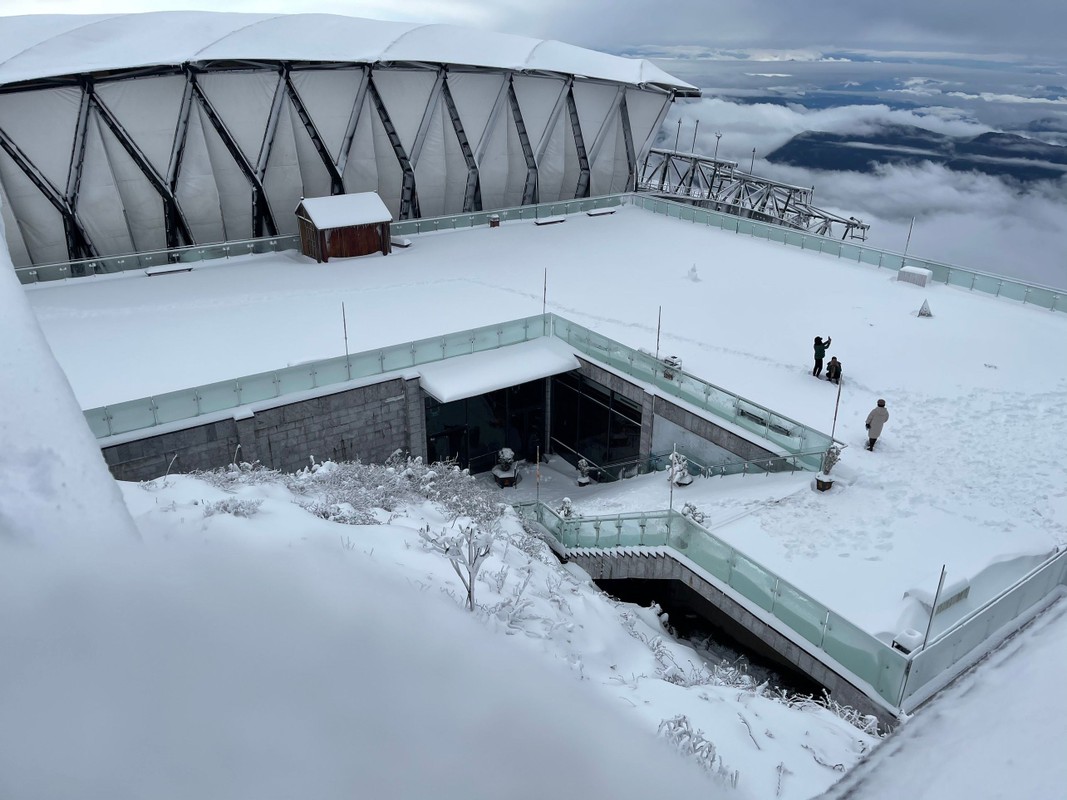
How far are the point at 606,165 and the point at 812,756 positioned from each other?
30.8 m

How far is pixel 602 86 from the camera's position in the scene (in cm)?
3225

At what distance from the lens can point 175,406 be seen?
13922 millimetres

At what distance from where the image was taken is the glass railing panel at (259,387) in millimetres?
14600

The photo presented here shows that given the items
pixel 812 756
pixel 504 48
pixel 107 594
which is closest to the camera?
pixel 107 594

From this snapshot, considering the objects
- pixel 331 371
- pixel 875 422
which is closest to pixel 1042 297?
pixel 875 422

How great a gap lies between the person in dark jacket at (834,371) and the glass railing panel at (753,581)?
22.3 feet

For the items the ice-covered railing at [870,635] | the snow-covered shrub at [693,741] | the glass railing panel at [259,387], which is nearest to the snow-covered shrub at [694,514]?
the ice-covered railing at [870,635]

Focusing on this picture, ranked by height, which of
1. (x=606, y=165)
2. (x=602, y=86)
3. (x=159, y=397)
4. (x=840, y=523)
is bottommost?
(x=840, y=523)

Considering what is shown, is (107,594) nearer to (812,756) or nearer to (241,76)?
(812,756)

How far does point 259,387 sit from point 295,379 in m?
0.71

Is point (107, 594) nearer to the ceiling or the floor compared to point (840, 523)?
nearer to the ceiling

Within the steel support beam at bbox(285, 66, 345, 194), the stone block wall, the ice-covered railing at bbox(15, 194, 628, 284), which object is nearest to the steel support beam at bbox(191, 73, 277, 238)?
the steel support beam at bbox(285, 66, 345, 194)

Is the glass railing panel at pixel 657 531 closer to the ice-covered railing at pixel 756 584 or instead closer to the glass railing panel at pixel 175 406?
the ice-covered railing at pixel 756 584

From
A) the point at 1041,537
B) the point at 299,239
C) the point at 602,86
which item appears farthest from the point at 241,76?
the point at 1041,537
